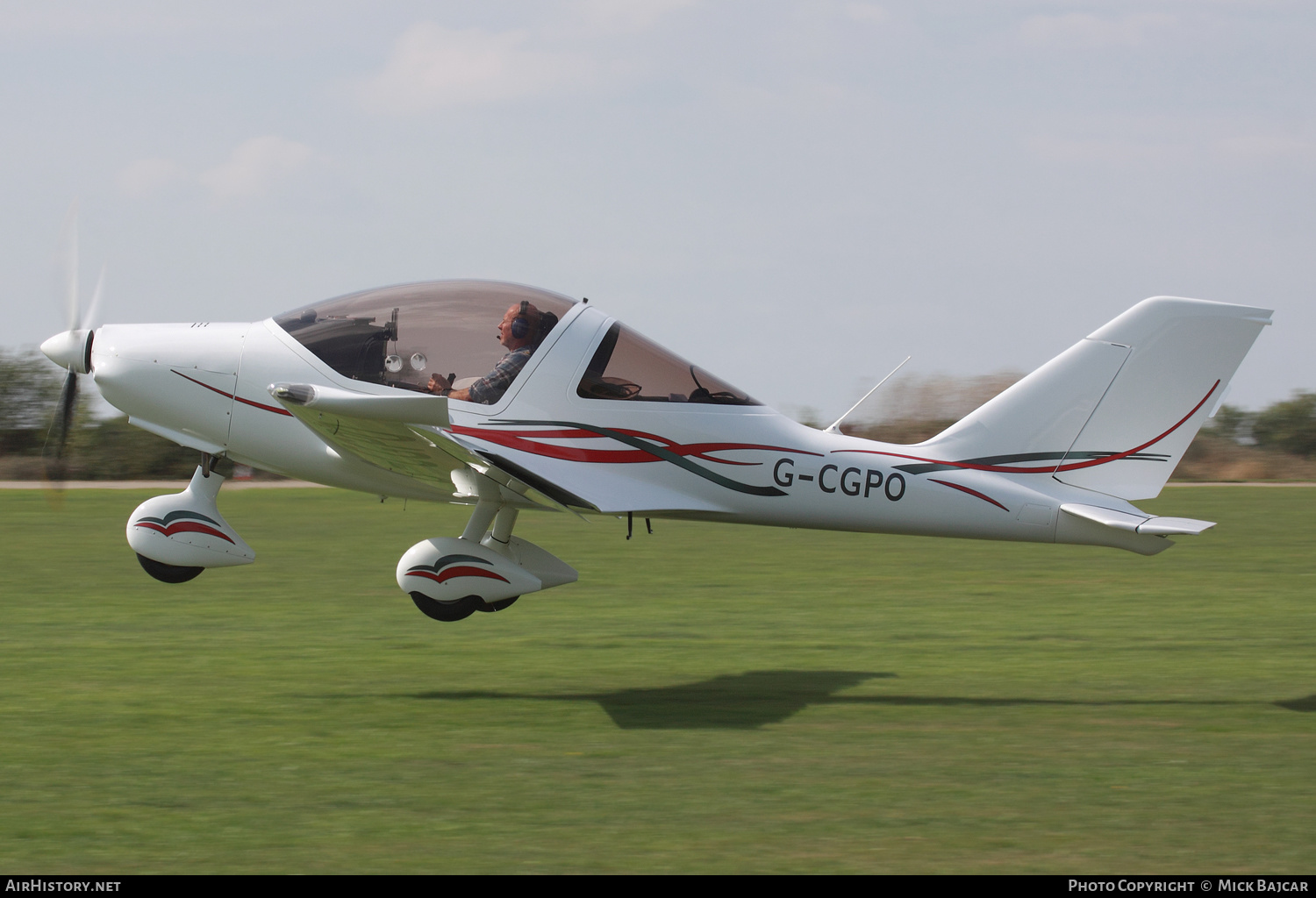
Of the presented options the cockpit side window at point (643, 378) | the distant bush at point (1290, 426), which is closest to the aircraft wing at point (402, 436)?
the cockpit side window at point (643, 378)

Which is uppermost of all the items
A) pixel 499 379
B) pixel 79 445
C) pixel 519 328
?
pixel 519 328

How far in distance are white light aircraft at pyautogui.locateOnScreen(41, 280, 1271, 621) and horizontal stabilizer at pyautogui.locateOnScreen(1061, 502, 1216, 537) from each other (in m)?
0.03

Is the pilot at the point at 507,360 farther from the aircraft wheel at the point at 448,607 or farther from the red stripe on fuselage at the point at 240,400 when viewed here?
the aircraft wheel at the point at 448,607

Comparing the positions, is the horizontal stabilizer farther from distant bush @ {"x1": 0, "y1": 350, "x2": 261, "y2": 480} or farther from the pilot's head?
distant bush @ {"x1": 0, "y1": 350, "x2": 261, "y2": 480}

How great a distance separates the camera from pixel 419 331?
8.48 meters

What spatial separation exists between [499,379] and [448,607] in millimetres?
1521

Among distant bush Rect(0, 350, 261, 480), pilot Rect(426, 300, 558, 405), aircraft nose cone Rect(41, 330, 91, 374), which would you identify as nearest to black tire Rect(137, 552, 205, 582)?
aircraft nose cone Rect(41, 330, 91, 374)

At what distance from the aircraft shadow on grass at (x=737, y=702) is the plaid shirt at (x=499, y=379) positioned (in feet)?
6.32

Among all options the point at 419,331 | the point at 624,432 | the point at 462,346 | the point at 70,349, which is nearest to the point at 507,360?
the point at 462,346

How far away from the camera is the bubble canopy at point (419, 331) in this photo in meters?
8.43

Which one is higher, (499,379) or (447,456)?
(499,379)

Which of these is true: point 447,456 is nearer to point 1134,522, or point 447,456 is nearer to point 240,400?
point 240,400

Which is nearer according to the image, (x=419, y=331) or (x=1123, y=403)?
(x=1123, y=403)

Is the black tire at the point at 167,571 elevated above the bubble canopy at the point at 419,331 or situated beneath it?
situated beneath
